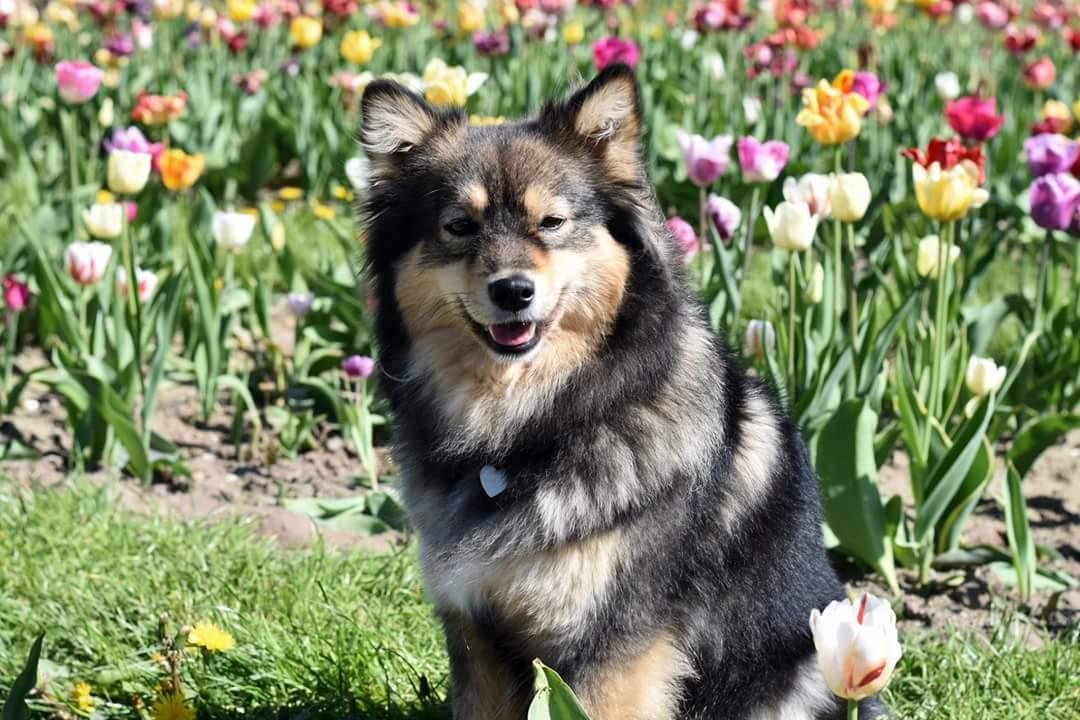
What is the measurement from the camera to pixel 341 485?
15.3 ft

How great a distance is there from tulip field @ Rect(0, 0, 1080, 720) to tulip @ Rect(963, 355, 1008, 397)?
0.04 ft

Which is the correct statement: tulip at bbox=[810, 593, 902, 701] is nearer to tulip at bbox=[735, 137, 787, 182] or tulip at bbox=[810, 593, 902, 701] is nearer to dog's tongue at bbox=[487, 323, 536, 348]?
dog's tongue at bbox=[487, 323, 536, 348]

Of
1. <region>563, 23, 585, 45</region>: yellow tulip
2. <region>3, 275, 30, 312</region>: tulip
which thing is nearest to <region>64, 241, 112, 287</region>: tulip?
<region>3, 275, 30, 312</region>: tulip

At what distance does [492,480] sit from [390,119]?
81 cm

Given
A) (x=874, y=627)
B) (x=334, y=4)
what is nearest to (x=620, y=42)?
(x=334, y=4)

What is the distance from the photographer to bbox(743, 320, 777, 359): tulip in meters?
3.98

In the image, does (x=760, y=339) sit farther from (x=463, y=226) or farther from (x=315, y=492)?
(x=315, y=492)

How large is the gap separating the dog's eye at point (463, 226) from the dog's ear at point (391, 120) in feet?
0.84

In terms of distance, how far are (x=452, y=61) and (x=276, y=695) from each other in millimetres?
5867

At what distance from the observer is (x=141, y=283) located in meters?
4.63

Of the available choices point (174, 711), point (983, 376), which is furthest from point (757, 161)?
point (174, 711)

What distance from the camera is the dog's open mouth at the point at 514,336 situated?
2834 mm

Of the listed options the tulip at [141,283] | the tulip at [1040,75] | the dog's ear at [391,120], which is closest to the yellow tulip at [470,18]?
the tulip at [1040,75]

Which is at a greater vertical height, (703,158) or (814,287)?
(703,158)
